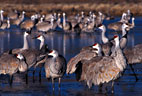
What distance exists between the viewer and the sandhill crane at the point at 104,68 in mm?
10172

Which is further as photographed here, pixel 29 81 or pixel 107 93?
pixel 29 81

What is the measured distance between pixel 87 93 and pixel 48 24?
59.4 feet

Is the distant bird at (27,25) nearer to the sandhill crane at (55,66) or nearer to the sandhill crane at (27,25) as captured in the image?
the sandhill crane at (27,25)

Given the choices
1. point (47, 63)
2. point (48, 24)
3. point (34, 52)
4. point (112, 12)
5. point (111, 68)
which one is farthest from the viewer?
point (112, 12)

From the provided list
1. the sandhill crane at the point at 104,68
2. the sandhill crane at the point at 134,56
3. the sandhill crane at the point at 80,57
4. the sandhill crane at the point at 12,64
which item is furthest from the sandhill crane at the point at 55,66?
the sandhill crane at the point at 134,56

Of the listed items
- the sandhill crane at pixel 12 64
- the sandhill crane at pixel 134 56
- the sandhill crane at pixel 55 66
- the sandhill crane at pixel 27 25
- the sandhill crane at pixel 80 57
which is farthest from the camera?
the sandhill crane at pixel 27 25

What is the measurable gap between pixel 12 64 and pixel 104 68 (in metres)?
2.57

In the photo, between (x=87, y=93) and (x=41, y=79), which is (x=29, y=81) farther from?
(x=87, y=93)

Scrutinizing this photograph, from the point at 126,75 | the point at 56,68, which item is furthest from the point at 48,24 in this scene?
the point at 56,68

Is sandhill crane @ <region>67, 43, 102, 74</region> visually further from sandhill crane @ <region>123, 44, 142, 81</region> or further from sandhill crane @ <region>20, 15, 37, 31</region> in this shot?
sandhill crane @ <region>20, 15, 37, 31</region>

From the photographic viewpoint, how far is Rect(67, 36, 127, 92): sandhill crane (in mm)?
10172

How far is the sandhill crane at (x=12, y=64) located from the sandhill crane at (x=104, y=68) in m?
1.84

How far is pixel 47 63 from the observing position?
1099 centimetres

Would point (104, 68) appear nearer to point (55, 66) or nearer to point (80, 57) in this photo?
point (55, 66)
